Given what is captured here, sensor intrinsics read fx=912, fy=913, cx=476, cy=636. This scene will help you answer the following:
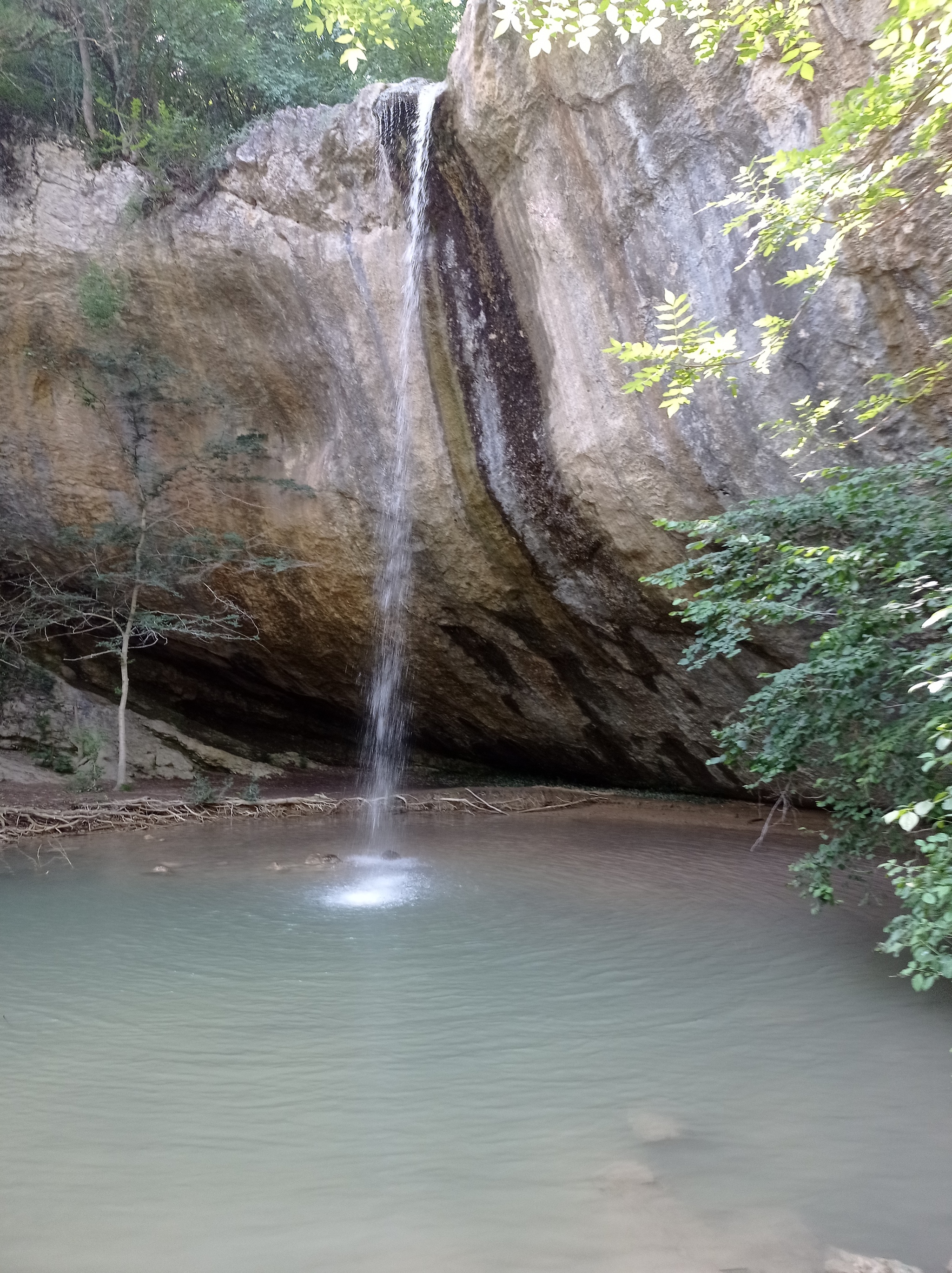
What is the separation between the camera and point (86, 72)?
11.0m

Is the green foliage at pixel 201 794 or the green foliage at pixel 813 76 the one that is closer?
the green foliage at pixel 813 76

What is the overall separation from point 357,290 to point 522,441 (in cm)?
241

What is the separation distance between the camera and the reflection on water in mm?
2777

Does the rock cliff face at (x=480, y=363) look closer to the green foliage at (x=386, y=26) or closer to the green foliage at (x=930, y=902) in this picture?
the green foliage at (x=386, y=26)

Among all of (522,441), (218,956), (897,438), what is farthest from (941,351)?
(218,956)

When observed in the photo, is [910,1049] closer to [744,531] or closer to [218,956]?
[744,531]

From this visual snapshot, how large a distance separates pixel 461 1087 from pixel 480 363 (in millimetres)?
7025

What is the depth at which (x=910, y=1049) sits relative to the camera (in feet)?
13.7

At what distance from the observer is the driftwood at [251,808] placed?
30.8 feet

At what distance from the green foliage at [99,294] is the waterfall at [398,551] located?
3541 millimetres

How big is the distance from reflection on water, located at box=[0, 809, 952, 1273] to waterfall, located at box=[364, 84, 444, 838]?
4776 millimetres

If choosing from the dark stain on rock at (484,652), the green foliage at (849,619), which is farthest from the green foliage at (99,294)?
the green foliage at (849,619)

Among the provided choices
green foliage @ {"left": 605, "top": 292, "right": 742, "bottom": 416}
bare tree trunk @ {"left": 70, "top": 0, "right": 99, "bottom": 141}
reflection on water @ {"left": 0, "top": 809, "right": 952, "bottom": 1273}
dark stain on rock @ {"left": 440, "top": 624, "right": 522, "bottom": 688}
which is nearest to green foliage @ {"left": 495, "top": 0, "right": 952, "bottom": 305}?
green foliage @ {"left": 605, "top": 292, "right": 742, "bottom": 416}

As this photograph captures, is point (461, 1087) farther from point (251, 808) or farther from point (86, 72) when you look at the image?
point (86, 72)
